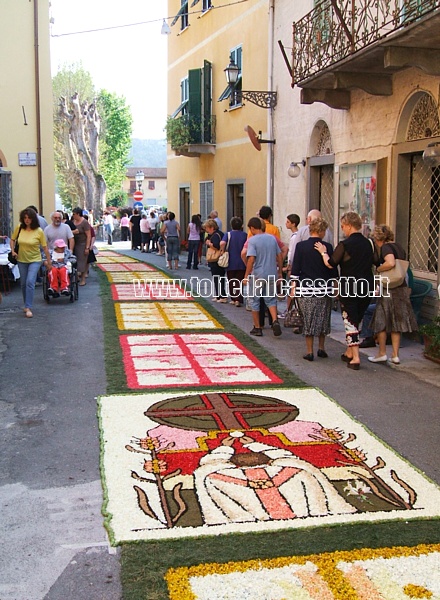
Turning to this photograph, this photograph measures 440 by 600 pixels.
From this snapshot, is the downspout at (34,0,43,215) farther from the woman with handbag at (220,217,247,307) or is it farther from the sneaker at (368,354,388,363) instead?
the sneaker at (368,354,388,363)

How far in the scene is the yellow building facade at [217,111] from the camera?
737 inches

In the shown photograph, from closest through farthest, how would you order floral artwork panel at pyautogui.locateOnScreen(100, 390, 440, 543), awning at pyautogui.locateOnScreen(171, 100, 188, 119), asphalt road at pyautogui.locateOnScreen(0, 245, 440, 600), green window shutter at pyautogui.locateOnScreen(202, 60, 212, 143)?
1. asphalt road at pyautogui.locateOnScreen(0, 245, 440, 600)
2. floral artwork panel at pyautogui.locateOnScreen(100, 390, 440, 543)
3. green window shutter at pyautogui.locateOnScreen(202, 60, 212, 143)
4. awning at pyautogui.locateOnScreen(171, 100, 188, 119)

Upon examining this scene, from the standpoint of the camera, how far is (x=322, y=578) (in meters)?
3.75

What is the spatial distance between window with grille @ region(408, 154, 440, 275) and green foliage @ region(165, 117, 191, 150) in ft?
42.9

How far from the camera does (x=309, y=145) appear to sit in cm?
1516

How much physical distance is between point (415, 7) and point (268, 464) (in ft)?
19.7

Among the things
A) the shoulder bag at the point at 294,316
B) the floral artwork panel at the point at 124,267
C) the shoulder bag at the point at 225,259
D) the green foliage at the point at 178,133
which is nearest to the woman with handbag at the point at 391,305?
the shoulder bag at the point at 294,316

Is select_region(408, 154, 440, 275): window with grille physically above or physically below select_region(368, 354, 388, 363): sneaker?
above

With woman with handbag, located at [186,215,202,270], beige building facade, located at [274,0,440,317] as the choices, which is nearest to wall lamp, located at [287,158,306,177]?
beige building facade, located at [274,0,440,317]

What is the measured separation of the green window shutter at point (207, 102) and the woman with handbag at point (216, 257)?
9343 mm

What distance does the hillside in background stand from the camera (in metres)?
112

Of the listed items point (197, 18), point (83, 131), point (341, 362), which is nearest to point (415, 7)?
point (341, 362)

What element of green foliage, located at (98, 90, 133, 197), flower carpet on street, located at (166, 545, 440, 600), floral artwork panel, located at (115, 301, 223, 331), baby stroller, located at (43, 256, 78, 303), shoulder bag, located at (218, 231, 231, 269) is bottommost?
flower carpet on street, located at (166, 545, 440, 600)

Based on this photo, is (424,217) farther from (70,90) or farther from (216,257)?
(70,90)
